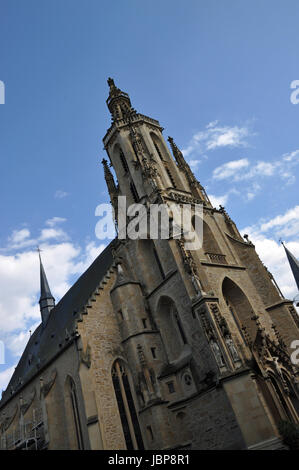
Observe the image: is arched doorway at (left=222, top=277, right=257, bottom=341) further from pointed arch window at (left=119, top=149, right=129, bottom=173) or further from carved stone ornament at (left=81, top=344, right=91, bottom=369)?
pointed arch window at (left=119, top=149, right=129, bottom=173)

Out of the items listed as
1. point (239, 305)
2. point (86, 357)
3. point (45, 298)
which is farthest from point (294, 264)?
point (45, 298)

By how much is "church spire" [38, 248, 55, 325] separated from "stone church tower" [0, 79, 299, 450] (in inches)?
469

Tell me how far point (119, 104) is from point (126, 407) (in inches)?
901

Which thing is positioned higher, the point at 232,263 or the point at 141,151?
the point at 141,151

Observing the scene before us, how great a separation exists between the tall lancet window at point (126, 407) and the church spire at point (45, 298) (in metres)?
19.4

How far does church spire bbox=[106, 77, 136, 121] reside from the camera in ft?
91.5

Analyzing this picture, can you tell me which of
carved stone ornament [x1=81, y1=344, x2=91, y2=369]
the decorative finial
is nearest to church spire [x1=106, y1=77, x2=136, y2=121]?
the decorative finial

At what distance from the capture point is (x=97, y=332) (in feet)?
61.2

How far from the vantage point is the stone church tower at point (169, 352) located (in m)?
14.1

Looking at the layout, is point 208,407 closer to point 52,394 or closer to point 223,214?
point 52,394

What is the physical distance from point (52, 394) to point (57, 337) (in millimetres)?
5583
